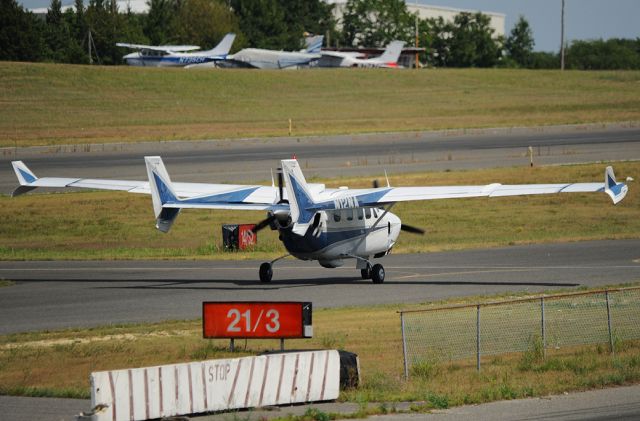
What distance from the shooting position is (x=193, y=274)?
38938mm

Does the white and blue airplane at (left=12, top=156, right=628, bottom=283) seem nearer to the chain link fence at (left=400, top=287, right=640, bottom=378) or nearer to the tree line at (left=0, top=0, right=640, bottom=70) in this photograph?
the chain link fence at (left=400, top=287, right=640, bottom=378)

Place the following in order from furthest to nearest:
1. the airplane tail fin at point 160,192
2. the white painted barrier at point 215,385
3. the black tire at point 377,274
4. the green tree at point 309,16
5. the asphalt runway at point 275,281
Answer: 1. the green tree at point 309,16
2. the black tire at point 377,274
3. the airplane tail fin at point 160,192
4. the asphalt runway at point 275,281
5. the white painted barrier at point 215,385

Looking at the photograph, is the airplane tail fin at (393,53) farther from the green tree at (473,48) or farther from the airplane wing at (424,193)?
the airplane wing at (424,193)

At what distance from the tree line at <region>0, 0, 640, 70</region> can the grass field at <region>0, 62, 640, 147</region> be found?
834 inches

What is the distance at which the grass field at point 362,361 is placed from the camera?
21.1 metres

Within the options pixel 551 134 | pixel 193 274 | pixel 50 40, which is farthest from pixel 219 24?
pixel 193 274

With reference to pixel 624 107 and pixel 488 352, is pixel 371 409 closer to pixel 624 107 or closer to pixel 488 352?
pixel 488 352

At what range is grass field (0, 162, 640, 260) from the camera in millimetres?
46250

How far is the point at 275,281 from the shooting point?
1457 inches

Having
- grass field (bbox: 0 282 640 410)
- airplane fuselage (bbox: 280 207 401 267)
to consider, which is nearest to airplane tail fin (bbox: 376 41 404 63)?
airplane fuselage (bbox: 280 207 401 267)

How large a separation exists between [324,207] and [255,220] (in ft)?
66.4

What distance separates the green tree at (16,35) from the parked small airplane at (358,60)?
34.3m

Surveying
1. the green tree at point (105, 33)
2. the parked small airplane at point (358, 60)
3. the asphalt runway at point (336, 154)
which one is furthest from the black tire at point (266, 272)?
the green tree at point (105, 33)

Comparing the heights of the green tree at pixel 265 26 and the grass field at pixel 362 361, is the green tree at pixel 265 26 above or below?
above
